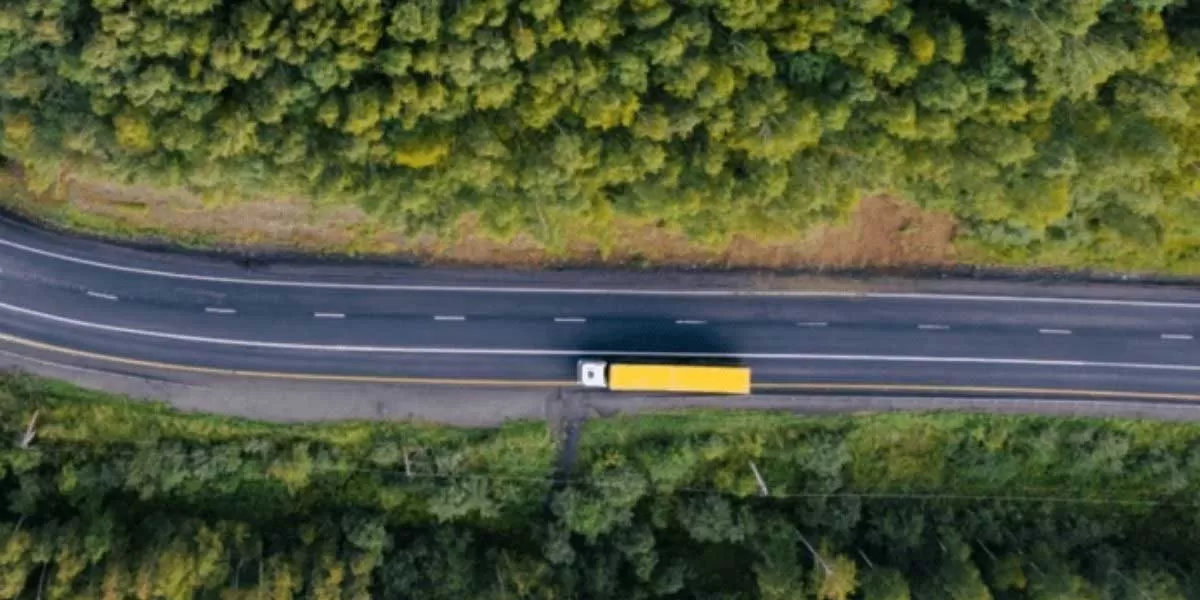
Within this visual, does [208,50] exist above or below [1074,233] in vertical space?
above

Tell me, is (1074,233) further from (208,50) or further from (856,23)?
Answer: (208,50)

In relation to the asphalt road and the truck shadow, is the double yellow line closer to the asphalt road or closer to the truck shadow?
the asphalt road

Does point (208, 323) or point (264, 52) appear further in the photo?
point (208, 323)

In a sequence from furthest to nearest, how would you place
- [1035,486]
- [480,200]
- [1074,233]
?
[1035,486]
[1074,233]
[480,200]

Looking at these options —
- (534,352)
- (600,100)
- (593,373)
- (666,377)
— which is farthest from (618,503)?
(600,100)

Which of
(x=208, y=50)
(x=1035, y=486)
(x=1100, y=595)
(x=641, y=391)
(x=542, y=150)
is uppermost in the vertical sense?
(x=208, y=50)

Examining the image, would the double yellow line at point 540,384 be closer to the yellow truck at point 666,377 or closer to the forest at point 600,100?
the yellow truck at point 666,377

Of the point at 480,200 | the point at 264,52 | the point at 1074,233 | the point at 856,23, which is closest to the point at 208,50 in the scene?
the point at 264,52

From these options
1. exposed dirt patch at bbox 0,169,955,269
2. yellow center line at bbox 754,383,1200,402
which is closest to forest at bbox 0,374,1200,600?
yellow center line at bbox 754,383,1200,402
